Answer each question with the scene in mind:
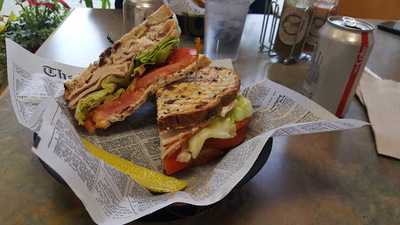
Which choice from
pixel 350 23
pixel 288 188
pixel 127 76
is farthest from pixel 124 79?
pixel 350 23

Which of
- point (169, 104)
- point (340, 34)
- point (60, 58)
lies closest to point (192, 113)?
point (169, 104)

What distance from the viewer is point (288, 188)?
0.60 meters

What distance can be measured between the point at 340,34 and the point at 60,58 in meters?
0.79

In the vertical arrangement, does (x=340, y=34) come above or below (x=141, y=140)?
above

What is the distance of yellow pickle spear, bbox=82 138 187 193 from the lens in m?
0.52

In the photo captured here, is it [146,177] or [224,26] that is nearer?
[146,177]

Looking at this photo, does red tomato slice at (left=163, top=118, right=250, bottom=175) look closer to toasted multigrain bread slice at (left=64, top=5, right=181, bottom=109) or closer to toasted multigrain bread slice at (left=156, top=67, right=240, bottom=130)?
toasted multigrain bread slice at (left=156, top=67, right=240, bottom=130)

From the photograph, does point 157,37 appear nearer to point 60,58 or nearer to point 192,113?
point 192,113

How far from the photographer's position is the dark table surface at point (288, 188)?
0.53 m

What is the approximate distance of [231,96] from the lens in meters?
0.69

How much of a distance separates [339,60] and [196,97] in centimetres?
34

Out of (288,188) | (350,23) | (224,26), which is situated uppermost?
(350,23)

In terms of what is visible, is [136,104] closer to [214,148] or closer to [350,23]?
[214,148]

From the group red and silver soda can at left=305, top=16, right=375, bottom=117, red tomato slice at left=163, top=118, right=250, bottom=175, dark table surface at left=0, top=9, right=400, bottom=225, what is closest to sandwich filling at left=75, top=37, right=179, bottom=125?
dark table surface at left=0, top=9, right=400, bottom=225
